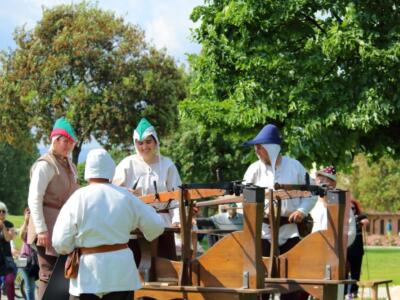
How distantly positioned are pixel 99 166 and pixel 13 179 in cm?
8138

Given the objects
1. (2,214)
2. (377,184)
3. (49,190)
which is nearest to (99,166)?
(49,190)

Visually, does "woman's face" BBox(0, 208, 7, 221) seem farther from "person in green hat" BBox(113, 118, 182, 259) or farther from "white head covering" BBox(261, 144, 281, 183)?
"white head covering" BBox(261, 144, 281, 183)

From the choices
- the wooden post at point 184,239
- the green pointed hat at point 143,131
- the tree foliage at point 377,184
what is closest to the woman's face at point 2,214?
the green pointed hat at point 143,131

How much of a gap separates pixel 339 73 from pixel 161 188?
1321 cm

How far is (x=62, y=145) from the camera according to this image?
30.1 ft

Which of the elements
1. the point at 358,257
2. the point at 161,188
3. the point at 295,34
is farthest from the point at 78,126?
the point at 161,188

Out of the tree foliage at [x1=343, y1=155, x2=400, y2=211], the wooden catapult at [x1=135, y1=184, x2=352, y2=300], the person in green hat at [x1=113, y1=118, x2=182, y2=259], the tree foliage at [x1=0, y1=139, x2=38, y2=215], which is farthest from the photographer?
the tree foliage at [x1=0, y1=139, x2=38, y2=215]

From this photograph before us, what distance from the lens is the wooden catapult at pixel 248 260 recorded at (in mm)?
7930

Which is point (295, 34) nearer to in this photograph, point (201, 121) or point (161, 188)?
point (201, 121)

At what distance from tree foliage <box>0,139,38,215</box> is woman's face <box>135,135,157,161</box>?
257ft

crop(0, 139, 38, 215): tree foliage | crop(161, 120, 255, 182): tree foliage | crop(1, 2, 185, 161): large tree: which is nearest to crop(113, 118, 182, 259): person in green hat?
crop(1, 2, 185, 161): large tree

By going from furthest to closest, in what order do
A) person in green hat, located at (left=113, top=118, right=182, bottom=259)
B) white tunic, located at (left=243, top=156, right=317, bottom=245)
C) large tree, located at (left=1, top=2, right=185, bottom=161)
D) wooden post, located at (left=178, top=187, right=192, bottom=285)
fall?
large tree, located at (left=1, top=2, right=185, bottom=161)
person in green hat, located at (left=113, top=118, right=182, bottom=259)
white tunic, located at (left=243, top=156, right=317, bottom=245)
wooden post, located at (left=178, top=187, right=192, bottom=285)

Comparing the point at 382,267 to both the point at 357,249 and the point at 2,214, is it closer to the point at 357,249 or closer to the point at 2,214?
the point at 357,249

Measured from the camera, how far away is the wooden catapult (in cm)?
793
